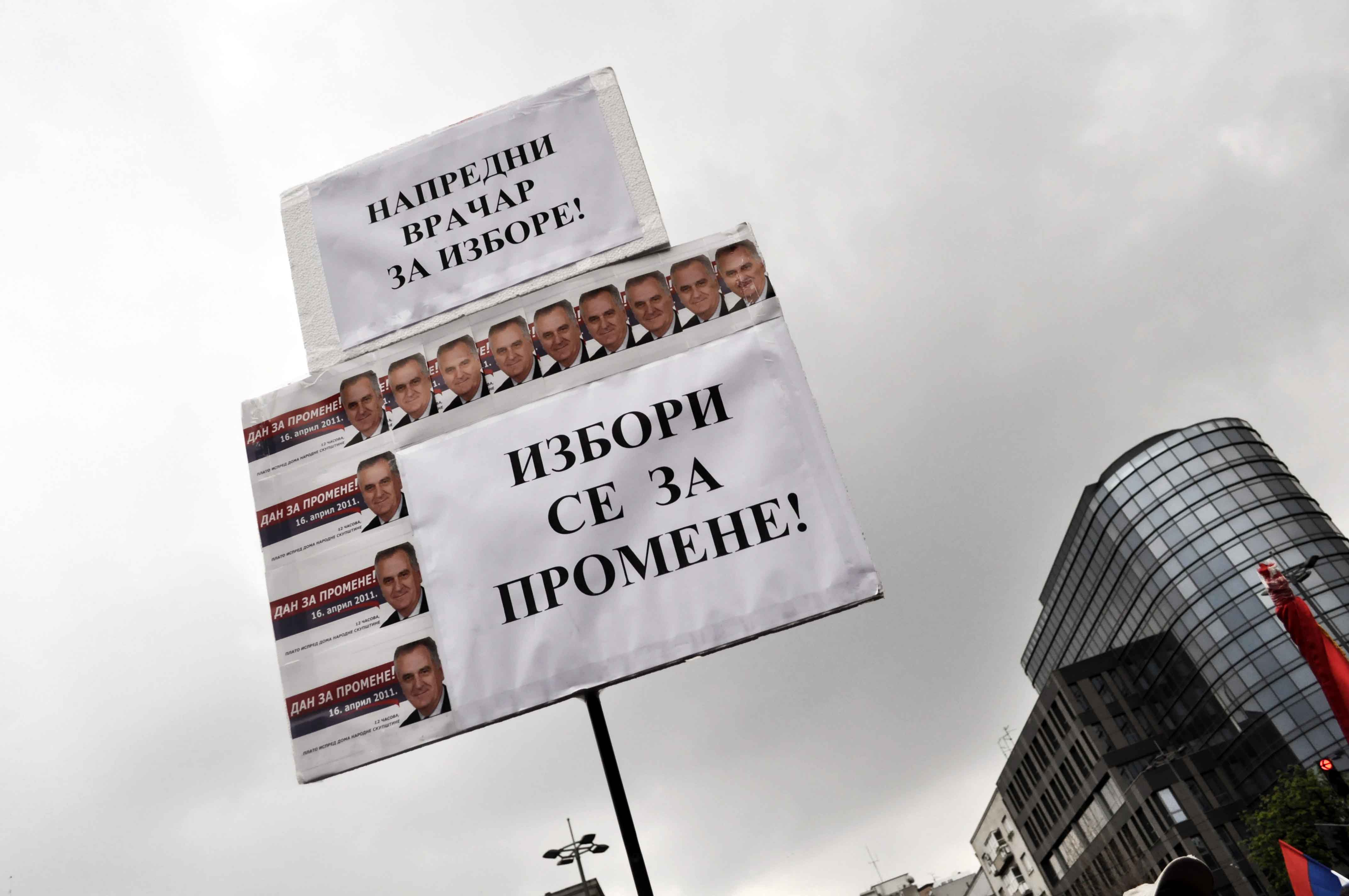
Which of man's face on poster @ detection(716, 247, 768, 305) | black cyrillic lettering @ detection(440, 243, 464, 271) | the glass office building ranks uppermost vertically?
the glass office building

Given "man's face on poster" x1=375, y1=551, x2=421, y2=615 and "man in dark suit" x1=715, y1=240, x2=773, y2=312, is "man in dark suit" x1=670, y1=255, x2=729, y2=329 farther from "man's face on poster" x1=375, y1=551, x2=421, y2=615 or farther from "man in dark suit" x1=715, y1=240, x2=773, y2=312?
"man's face on poster" x1=375, y1=551, x2=421, y2=615

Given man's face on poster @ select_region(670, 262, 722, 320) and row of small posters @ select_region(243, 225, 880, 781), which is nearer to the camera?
row of small posters @ select_region(243, 225, 880, 781)

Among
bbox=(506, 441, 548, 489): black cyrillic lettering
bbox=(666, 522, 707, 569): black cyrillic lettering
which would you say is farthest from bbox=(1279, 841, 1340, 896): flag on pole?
bbox=(506, 441, 548, 489): black cyrillic lettering

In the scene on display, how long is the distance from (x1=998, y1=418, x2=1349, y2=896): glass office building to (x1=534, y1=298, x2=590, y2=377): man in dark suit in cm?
7444

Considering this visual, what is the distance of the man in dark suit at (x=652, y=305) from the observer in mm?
3377

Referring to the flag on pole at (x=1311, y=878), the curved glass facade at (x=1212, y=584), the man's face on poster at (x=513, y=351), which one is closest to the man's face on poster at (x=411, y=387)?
the man's face on poster at (x=513, y=351)

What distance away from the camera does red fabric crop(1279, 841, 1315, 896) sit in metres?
9.12

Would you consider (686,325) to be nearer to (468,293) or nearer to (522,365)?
(522,365)

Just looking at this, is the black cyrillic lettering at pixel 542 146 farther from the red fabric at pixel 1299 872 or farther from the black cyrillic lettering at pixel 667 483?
the red fabric at pixel 1299 872

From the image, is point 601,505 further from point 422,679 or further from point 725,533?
point 422,679

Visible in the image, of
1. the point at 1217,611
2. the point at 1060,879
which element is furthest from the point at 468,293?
the point at 1060,879

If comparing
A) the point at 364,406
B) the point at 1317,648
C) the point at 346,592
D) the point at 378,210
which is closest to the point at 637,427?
the point at 364,406

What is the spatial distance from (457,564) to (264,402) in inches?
38.8

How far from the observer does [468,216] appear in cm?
370
